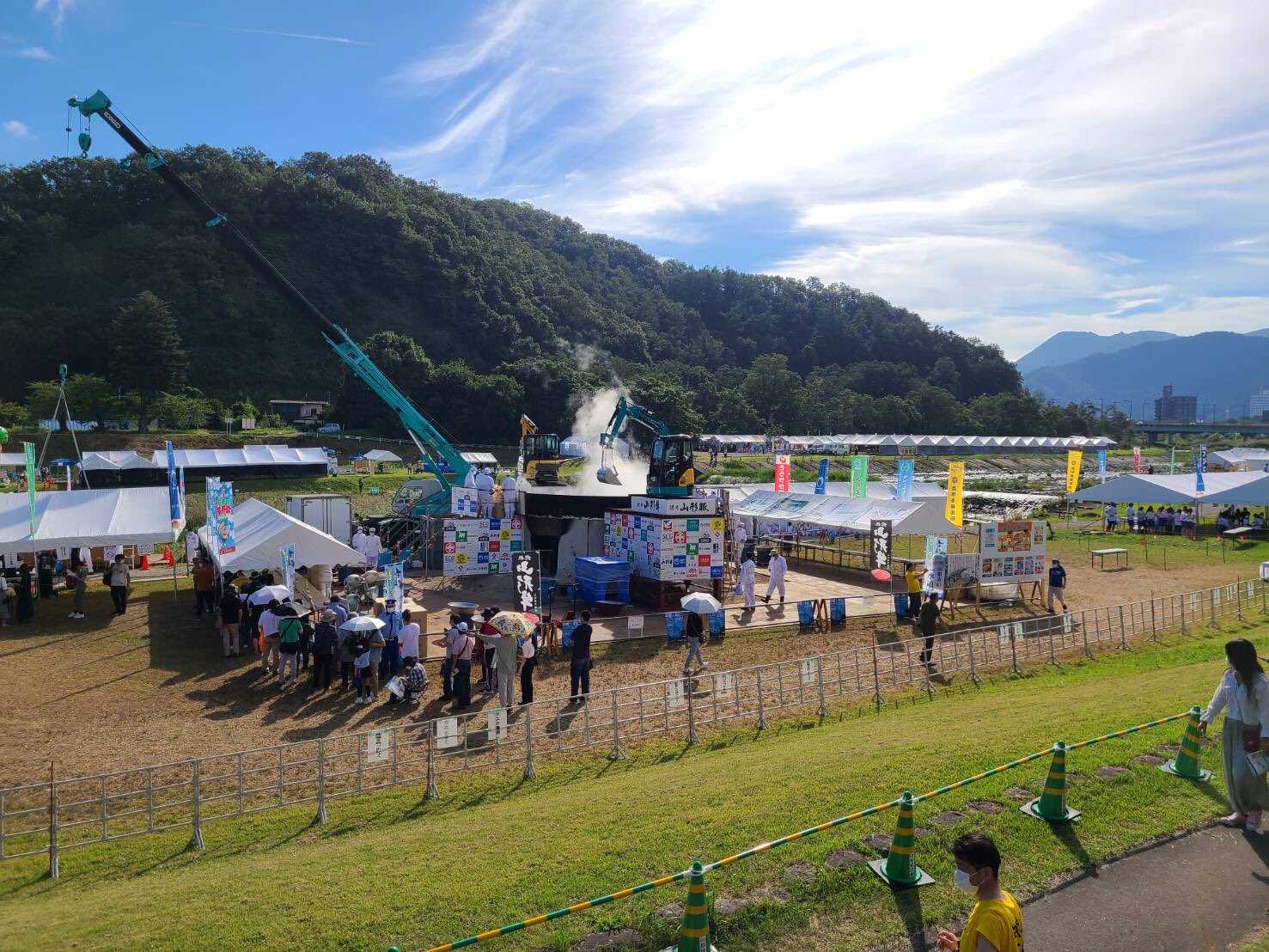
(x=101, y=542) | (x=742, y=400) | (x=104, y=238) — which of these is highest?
(x=104, y=238)

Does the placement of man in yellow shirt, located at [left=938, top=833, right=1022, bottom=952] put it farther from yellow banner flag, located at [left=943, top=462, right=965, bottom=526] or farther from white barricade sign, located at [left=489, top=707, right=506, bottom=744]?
yellow banner flag, located at [left=943, top=462, right=965, bottom=526]

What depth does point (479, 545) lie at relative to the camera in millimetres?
21531

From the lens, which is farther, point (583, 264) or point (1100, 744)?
point (583, 264)

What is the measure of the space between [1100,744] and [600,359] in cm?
10471

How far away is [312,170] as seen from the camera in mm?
106375

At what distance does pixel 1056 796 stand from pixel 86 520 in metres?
22.3

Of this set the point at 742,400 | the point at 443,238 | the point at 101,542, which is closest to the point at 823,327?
the point at 742,400

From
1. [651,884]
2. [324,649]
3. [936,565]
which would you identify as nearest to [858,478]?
[936,565]

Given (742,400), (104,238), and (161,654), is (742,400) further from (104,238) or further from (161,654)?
(161,654)

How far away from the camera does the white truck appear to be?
26141mm

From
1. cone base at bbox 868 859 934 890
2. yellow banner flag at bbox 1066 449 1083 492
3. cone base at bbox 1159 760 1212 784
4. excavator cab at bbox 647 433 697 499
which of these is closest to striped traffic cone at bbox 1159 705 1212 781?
cone base at bbox 1159 760 1212 784

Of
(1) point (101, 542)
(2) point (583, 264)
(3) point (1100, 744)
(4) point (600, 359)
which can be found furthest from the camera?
(2) point (583, 264)

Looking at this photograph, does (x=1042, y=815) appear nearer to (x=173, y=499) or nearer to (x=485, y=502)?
(x=485, y=502)

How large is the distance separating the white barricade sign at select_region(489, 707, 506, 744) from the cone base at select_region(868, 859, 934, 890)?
5.15 metres
